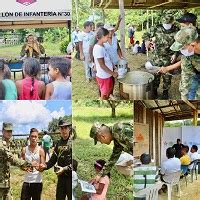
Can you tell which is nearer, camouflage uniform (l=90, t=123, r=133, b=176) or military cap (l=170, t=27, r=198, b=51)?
military cap (l=170, t=27, r=198, b=51)

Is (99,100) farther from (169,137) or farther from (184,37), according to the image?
(184,37)

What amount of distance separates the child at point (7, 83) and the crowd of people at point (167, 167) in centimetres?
123

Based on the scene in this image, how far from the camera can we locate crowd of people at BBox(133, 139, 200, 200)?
644cm

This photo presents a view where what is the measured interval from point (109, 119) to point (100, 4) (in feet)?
3.22

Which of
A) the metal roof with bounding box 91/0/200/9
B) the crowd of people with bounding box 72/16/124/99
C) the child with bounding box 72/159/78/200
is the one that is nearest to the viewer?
the metal roof with bounding box 91/0/200/9

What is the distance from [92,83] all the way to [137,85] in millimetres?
384

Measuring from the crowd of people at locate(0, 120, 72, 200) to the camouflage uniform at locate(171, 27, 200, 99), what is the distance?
106cm

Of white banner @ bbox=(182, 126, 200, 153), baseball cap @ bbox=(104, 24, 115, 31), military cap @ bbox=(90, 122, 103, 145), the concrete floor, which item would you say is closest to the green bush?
baseball cap @ bbox=(104, 24, 115, 31)

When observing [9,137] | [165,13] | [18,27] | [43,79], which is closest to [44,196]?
[9,137]

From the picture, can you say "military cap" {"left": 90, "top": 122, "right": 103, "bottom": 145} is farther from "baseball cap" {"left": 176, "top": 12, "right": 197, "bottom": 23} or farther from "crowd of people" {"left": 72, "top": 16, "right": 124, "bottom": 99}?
"baseball cap" {"left": 176, "top": 12, "right": 197, "bottom": 23}

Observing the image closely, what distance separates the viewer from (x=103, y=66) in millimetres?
6352

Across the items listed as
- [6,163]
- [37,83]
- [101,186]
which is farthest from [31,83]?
[101,186]

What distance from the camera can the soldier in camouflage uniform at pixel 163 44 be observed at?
6.34 m

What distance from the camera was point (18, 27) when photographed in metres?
6.32
